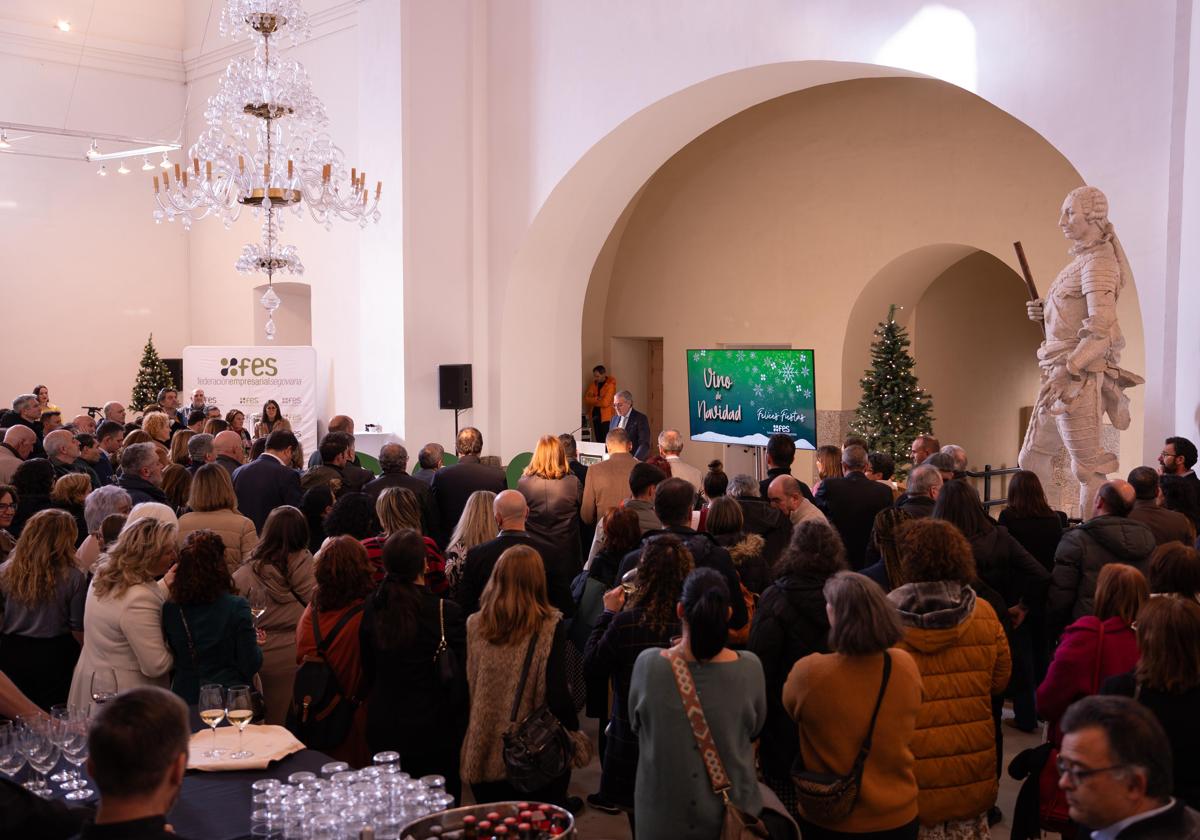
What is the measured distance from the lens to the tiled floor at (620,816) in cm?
474

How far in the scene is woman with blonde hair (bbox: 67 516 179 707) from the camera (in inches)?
155

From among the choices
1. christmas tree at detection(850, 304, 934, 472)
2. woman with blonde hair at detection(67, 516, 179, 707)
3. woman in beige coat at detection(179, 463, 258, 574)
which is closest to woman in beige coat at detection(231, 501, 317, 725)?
woman with blonde hair at detection(67, 516, 179, 707)

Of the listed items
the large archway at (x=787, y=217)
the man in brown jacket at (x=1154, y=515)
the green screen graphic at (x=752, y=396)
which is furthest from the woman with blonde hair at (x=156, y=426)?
the man in brown jacket at (x=1154, y=515)

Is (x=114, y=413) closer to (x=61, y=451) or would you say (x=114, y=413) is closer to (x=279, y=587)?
(x=61, y=451)

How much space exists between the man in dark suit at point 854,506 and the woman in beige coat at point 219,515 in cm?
286

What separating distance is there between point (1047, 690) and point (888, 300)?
1008 cm

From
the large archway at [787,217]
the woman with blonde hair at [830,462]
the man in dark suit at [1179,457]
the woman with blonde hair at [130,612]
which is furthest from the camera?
the large archway at [787,217]

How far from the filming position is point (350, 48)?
42.7ft

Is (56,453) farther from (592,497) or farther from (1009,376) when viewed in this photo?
(1009,376)

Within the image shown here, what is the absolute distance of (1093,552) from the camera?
4727 mm

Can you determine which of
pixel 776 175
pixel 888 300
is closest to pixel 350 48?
pixel 776 175

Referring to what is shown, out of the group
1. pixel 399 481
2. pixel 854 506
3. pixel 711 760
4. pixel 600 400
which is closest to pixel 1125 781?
pixel 711 760

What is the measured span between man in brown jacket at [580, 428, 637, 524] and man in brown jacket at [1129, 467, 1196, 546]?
2.51 meters

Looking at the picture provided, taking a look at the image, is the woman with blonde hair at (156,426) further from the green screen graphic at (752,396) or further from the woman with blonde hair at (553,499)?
the green screen graphic at (752,396)
